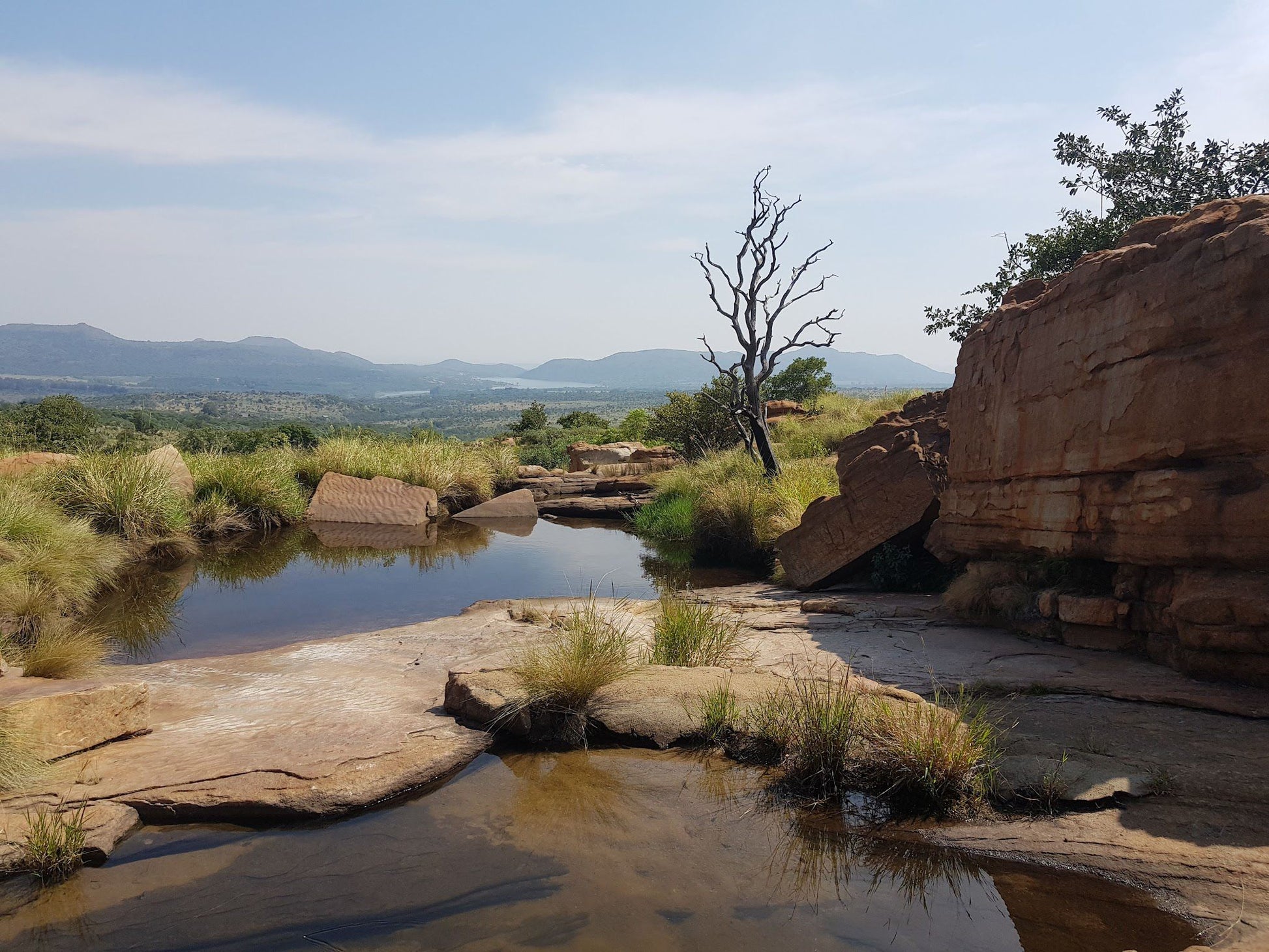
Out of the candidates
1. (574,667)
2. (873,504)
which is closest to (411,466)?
(873,504)

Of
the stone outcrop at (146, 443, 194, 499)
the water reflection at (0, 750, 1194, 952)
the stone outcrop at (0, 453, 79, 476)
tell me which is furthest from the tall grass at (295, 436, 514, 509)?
the water reflection at (0, 750, 1194, 952)

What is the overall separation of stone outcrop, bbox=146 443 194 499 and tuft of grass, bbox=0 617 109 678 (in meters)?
6.92

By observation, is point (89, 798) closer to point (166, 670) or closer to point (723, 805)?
point (166, 670)

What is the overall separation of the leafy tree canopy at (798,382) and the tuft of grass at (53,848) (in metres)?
24.4

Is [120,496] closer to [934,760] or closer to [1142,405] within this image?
[934,760]

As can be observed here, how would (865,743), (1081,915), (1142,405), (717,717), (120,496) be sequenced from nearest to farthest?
1. (1081,915)
2. (865,743)
3. (717,717)
4. (1142,405)
5. (120,496)

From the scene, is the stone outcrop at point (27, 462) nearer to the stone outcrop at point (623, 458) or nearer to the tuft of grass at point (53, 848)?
the tuft of grass at point (53, 848)

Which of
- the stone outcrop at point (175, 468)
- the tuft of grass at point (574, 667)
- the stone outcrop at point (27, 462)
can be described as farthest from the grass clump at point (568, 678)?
the stone outcrop at point (27, 462)

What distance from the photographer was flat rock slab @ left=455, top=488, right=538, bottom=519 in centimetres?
1783

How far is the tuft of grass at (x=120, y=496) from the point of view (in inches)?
473

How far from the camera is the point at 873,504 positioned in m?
8.63

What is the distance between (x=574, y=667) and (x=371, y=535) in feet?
36.7

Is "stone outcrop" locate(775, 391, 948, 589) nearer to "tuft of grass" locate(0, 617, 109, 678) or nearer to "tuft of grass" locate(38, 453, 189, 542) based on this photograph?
"tuft of grass" locate(0, 617, 109, 678)

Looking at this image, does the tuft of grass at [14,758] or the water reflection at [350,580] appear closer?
the tuft of grass at [14,758]
